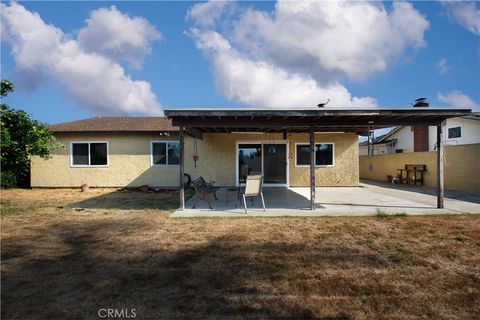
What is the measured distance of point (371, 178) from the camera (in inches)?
828

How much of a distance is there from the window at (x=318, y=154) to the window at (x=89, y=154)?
30.9 feet

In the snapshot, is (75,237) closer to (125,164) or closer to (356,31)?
(125,164)

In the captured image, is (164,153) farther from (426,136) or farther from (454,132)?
(426,136)

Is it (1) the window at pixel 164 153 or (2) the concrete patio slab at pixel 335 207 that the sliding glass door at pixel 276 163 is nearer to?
(2) the concrete patio slab at pixel 335 207

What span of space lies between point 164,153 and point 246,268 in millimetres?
11424

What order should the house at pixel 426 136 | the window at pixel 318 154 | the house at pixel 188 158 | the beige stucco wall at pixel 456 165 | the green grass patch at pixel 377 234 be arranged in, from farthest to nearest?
the house at pixel 426 136
the window at pixel 318 154
the house at pixel 188 158
the beige stucco wall at pixel 456 165
the green grass patch at pixel 377 234

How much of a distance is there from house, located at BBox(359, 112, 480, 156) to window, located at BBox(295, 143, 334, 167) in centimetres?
588

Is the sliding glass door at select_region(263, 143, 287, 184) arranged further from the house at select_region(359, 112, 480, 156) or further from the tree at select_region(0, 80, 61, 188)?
the tree at select_region(0, 80, 61, 188)

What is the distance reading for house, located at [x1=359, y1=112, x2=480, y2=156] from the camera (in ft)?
56.5

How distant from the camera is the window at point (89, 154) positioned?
14953mm

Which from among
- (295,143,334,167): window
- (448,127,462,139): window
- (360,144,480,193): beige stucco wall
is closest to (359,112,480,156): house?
(448,127,462,139): window

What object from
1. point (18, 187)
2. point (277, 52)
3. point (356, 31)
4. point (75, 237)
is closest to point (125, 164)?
point (18, 187)

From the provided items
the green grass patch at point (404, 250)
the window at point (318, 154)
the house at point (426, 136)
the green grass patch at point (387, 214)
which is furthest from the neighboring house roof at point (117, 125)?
the house at point (426, 136)

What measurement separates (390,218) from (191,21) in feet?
33.8
